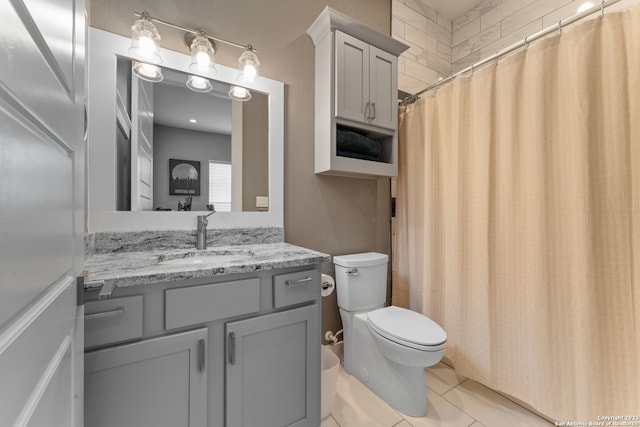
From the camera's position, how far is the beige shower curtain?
43.3 inches

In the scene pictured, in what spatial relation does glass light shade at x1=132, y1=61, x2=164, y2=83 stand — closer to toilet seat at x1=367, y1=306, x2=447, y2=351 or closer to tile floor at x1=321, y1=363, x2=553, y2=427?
toilet seat at x1=367, y1=306, x2=447, y2=351

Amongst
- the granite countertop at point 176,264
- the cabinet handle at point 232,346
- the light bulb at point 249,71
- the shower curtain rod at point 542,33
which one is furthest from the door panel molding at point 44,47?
the shower curtain rod at point 542,33

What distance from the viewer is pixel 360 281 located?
1.71m

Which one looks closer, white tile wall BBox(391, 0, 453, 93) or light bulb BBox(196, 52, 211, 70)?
light bulb BBox(196, 52, 211, 70)

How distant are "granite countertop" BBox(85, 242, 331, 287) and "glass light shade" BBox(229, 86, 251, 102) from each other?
2.91 ft

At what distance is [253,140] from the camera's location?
5.23 ft

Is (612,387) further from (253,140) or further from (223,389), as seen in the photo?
(253,140)

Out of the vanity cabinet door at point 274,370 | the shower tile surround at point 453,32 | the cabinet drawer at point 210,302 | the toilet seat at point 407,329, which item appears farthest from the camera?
the shower tile surround at point 453,32

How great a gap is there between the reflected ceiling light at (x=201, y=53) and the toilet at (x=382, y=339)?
4.52 feet

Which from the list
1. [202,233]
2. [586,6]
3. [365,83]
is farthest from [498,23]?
[202,233]

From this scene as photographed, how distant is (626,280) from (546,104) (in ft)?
2.86

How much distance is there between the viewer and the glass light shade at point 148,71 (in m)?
1.30

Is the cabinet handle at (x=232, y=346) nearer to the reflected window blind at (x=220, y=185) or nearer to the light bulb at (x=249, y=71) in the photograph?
the reflected window blind at (x=220, y=185)

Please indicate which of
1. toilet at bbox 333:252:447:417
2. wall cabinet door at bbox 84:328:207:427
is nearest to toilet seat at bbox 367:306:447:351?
toilet at bbox 333:252:447:417
